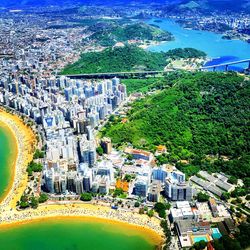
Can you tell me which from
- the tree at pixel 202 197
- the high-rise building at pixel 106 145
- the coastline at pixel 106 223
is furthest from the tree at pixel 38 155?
the tree at pixel 202 197

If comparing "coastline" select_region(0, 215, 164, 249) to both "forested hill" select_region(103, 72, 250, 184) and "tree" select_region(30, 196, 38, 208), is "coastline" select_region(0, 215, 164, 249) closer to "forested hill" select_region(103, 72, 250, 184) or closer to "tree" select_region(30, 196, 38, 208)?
"tree" select_region(30, 196, 38, 208)

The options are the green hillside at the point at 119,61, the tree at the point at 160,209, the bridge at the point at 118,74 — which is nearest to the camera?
the tree at the point at 160,209

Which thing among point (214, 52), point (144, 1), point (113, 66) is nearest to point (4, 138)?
point (113, 66)

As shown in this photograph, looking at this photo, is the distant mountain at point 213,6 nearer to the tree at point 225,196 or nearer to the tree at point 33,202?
the tree at point 225,196

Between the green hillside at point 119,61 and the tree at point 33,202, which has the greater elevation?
the green hillside at point 119,61

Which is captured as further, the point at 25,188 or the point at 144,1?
the point at 144,1

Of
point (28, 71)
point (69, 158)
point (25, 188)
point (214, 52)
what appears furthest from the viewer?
point (214, 52)

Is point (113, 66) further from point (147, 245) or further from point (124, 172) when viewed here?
point (147, 245)
